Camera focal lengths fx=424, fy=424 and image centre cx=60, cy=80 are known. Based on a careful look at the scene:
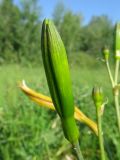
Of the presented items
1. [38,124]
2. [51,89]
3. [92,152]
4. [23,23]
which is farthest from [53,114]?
[23,23]

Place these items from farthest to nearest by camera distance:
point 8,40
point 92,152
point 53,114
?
point 8,40
point 53,114
point 92,152

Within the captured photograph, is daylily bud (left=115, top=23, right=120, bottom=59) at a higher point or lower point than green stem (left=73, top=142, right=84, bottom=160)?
higher

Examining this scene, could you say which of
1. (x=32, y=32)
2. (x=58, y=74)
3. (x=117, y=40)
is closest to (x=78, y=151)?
(x=58, y=74)

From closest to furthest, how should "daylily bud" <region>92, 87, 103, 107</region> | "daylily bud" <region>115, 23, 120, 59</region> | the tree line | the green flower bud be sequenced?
the green flower bud < "daylily bud" <region>92, 87, 103, 107</region> < "daylily bud" <region>115, 23, 120, 59</region> < the tree line

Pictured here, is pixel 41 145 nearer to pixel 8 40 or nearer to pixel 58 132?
pixel 58 132

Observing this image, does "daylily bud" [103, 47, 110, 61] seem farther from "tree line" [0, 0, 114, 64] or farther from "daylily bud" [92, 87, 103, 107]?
"tree line" [0, 0, 114, 64]

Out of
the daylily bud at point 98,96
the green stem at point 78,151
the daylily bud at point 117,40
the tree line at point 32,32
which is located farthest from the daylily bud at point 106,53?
the tree line at point 32,32

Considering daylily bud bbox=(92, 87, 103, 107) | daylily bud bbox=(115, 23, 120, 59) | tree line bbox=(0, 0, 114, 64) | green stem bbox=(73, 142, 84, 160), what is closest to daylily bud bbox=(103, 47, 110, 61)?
daylily bud bbox=(115, 23, 120, 59)

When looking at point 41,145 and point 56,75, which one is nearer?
point 56,75
